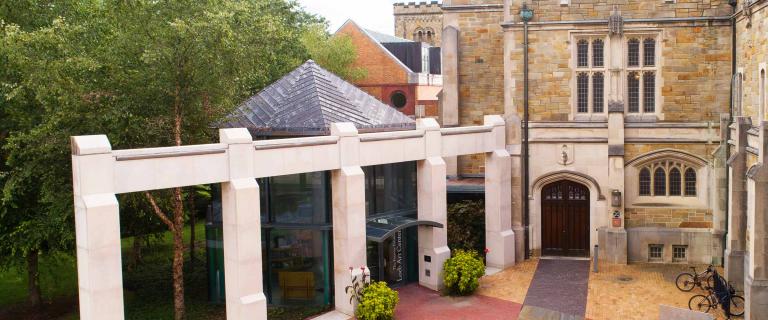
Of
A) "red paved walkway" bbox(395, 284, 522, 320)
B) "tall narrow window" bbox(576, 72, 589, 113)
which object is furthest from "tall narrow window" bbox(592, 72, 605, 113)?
"red paved walkway" bbox(395, 284, 522, 320)

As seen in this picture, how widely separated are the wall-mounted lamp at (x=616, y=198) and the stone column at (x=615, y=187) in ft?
0.19

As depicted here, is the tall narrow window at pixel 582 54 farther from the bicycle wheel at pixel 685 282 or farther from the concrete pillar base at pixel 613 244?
the bicycle wheel at pixel 685 282

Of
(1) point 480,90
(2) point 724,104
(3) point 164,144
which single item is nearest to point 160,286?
(3) point 164,144

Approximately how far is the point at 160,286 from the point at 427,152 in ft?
31.5

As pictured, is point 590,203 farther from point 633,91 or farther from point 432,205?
point 432,205

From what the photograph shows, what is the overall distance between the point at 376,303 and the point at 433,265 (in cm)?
407

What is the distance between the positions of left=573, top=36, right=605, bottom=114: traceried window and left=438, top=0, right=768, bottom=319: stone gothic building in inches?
1.3

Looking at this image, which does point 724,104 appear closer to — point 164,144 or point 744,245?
point 744,245

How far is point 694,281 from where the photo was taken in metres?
22.2

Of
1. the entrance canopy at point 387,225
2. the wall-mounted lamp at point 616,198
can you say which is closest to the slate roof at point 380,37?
the wall-mounted lamp at point 616,198

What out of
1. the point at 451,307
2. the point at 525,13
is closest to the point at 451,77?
the point at 525,13

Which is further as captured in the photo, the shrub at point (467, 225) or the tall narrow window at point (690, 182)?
the shrub at point (467, 225)

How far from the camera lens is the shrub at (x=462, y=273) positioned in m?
22.5

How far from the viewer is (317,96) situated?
918 inches
